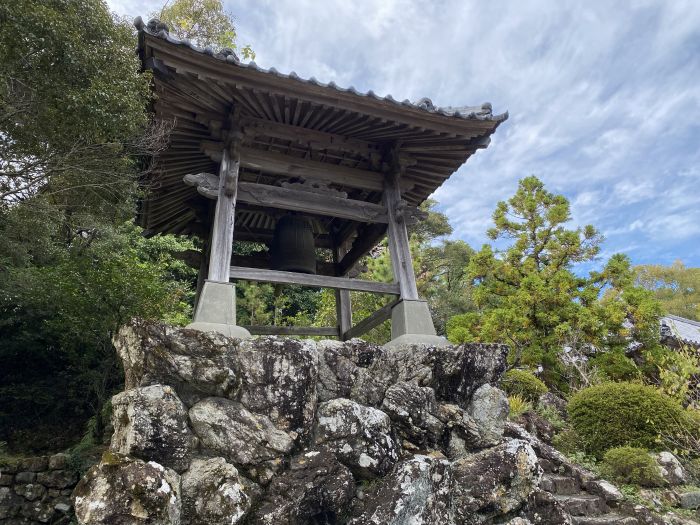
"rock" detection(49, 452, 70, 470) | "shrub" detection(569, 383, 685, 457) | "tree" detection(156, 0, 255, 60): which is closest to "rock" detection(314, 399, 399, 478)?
"rock" detection(49, 452, 70, 470)

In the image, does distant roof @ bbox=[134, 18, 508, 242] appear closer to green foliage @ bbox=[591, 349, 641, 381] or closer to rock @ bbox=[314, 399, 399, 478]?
rock @ bbox=[314, 399, 399, 478]

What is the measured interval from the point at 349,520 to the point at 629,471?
14.6ft

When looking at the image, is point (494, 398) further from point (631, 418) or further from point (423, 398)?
point (631, 418)

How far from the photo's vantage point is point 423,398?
4105 mm

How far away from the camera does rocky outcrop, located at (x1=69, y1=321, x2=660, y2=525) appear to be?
2846mm

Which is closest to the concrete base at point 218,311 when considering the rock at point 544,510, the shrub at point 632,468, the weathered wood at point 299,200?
the weathered wood at point 299,200

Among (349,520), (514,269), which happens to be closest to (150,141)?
(349,520)

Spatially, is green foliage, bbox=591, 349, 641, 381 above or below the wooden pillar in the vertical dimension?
Result: below

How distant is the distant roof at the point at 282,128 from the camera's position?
450cm

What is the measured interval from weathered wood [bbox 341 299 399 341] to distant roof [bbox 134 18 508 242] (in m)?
1.19

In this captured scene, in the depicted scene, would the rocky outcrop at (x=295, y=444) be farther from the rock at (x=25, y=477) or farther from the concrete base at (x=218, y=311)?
the rock at (x=25, y=477)

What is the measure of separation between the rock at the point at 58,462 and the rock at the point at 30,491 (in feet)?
0.77

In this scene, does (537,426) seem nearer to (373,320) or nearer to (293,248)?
(373,320)

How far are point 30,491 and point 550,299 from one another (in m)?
10.2
